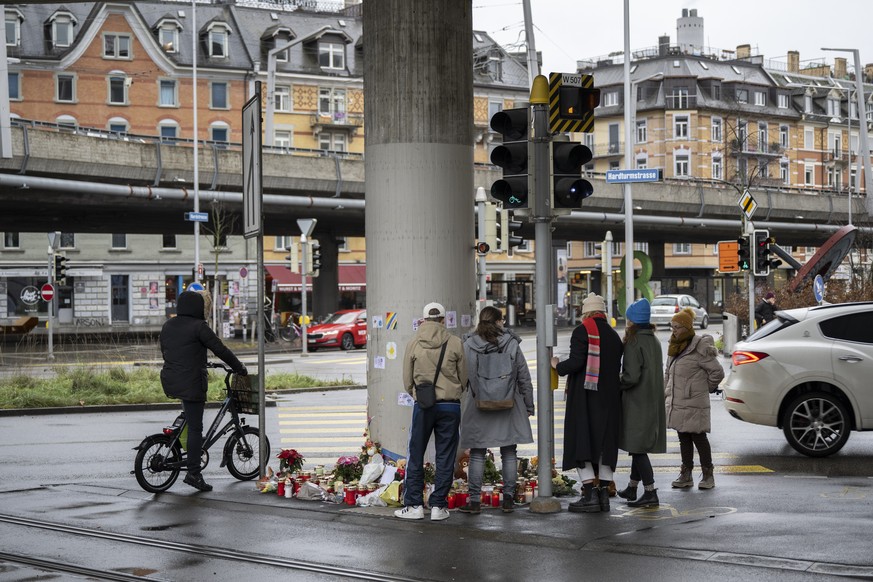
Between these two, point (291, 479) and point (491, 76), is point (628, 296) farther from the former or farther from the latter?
point (491, 76)

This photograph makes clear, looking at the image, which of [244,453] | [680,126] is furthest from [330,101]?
[244,453]

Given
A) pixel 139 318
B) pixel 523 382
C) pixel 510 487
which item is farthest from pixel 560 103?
pixel 139 318

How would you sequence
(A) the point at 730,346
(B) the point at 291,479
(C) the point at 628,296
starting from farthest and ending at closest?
1. (C) the point at 628,296
2. (A) the point at 730,346
3. (B) the point at 291,479

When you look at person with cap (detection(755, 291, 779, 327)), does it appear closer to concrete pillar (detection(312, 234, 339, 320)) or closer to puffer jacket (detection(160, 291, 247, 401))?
puffer jacket (detection(160, 291, 247, 401))

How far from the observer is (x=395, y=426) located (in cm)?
1164

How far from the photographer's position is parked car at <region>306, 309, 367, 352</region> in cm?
4562

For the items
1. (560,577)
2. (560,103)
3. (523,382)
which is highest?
(560,103)

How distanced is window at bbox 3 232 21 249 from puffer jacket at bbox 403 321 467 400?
215 ft

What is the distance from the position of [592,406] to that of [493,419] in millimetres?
850

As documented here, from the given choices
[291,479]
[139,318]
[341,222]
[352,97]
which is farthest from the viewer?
[352,97]

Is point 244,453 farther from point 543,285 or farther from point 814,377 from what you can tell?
point 814,377

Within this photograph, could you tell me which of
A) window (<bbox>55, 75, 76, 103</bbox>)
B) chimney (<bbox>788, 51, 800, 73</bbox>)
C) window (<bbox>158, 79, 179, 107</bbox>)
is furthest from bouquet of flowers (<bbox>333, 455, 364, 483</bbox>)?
chimney (<bbox>788, 51, 800, 73</bbox>)

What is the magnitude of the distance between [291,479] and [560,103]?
164 inches

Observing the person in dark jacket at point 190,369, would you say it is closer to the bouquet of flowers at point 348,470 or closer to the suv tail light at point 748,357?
the bouquet of flowers at point 348,470
